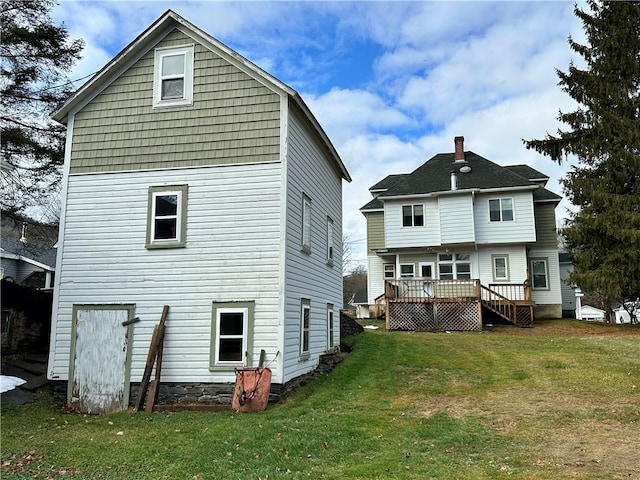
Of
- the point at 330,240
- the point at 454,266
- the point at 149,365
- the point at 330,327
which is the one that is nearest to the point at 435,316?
the point at 454,266

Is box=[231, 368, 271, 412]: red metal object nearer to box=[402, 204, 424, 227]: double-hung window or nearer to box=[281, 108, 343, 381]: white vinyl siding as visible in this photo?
box=[281, 108, 343, 381]: white vinyl siding

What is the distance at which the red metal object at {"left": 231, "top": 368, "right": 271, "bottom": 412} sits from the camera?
31.3 ft

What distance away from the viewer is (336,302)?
15797 millimetres

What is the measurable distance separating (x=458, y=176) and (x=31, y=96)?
18.8 m

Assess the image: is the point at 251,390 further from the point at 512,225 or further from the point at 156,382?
the point at 512,225

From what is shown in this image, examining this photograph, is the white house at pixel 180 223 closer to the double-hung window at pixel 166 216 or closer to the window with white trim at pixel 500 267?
the double-hung window at pixel 166 216

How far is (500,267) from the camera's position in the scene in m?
23.7

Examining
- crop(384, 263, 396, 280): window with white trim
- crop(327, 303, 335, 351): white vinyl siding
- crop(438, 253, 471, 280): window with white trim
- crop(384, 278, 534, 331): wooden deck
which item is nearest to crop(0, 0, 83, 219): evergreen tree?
crop(327, 303, 335, 351): white vinyl siding

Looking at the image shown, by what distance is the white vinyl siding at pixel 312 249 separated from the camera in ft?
35.4

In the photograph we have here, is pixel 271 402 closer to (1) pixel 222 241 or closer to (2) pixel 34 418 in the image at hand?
Result: (1) pixel 222 241

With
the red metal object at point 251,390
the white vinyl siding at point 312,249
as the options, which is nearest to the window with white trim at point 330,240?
the white vinyl siding at point 312,249

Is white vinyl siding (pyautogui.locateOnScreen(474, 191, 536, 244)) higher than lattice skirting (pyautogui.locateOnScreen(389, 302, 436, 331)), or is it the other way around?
white vinyl siding (pyautogui.locateOnScreen(474, 191, 536, 244))

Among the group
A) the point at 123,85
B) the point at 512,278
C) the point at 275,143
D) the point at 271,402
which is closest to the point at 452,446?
the point at 271,402

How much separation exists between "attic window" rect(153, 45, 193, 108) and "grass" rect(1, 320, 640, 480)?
23.3ft
